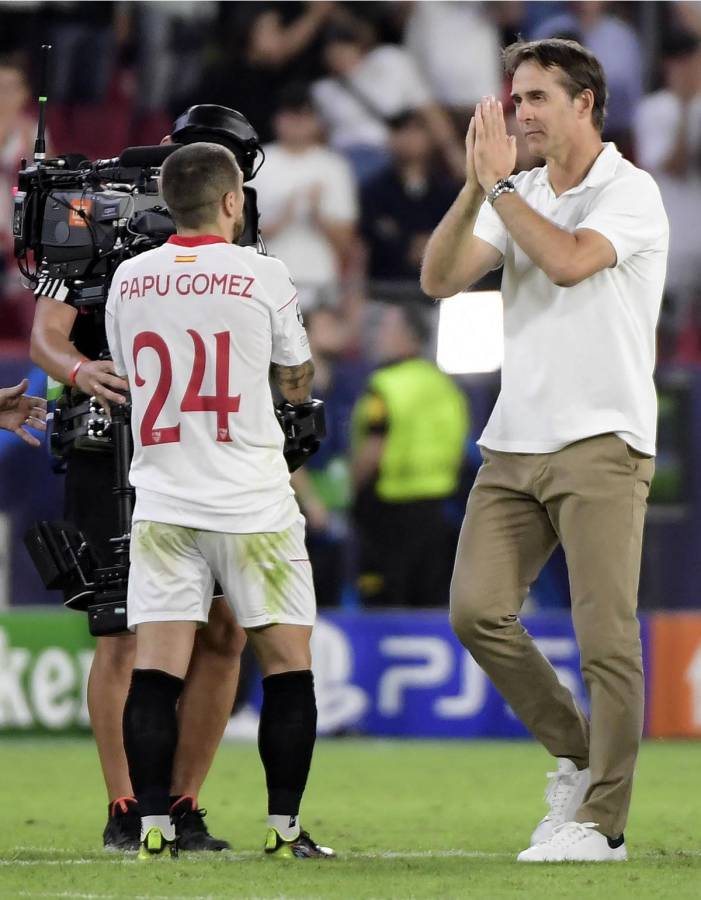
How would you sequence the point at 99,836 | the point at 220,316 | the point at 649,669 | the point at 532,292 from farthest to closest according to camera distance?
1. the point at 649,669
2. the point at 99,836
3. the point at 532,292
4. the point at 220,316

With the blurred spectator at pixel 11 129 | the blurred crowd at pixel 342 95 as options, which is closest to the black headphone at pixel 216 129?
the blurred crowd at pixel 342 95

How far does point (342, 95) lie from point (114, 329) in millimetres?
8086

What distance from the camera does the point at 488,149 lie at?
459cm

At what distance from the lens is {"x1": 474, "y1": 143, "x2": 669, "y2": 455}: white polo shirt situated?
183 inches

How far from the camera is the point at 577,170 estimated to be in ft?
15.9

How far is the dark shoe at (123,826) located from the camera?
4883 mm

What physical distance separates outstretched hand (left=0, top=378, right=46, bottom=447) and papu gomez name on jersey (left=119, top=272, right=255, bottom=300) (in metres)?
0.97

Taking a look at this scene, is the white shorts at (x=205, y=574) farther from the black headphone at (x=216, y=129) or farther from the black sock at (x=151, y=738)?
the black headphone at (x=216, y=129)

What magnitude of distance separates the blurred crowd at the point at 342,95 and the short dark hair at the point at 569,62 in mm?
6103

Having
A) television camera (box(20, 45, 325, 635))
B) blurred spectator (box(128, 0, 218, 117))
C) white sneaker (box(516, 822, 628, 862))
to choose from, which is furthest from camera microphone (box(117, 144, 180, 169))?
blurred spectator (box(128, 0, 218, 117))

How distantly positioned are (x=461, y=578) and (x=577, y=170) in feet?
3.78

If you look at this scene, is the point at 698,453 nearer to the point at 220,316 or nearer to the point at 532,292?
the point at 532,292

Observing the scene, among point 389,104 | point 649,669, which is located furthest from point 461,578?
point 389,104

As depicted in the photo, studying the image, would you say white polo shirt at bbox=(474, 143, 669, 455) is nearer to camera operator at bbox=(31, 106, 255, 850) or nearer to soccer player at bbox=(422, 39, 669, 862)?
soccer player at bbox=(422, 39, 669, 862)
